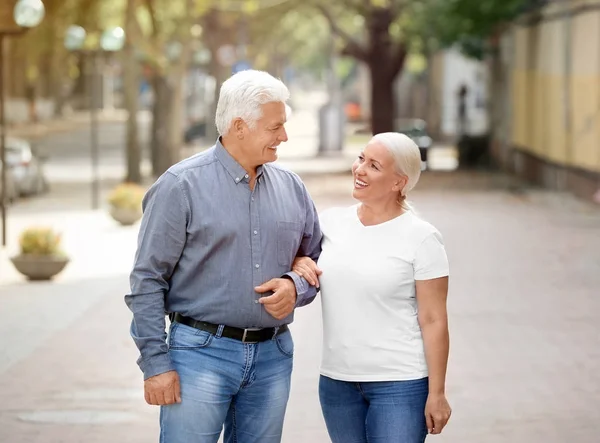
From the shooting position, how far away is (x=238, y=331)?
15.4 feet

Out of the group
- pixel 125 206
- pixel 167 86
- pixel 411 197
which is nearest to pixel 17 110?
pixel 167 86

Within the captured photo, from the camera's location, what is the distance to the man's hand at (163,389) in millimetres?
4555

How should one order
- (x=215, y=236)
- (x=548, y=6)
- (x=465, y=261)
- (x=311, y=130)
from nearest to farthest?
1. (x=215, y=236)
2. (x=465, y=261)
3. (x=548, y=6)
4. (x=311, y=130)

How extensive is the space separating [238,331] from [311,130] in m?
64.4

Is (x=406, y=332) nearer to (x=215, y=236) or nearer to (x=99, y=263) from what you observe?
(x=215, y=236)

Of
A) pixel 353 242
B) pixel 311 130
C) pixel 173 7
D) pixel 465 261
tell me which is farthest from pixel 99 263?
pixel 311 130

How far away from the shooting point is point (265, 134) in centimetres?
465

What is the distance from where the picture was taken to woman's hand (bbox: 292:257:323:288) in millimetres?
4746

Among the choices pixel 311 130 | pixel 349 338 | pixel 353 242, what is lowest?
pixel 311 130

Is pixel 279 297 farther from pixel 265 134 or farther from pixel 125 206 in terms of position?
pixel 125 206

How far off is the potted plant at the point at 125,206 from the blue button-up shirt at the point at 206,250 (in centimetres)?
1709

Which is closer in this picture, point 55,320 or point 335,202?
point 55,320

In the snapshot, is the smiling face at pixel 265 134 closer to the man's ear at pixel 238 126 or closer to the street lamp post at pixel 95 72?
the man's ear at pixel 238 126

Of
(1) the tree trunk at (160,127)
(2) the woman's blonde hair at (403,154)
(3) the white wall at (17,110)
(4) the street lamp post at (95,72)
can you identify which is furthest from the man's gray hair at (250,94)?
(3) the white wall at (17,110)
